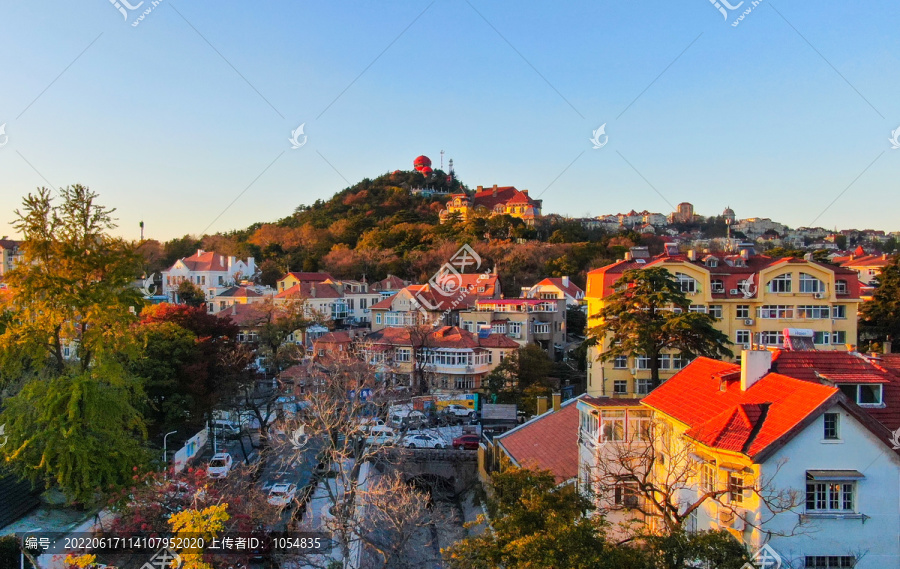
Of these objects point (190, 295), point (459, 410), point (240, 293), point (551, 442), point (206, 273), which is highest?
point (206, 273)

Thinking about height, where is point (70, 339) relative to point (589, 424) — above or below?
above

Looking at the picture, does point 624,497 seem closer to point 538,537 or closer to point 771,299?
point 538,537

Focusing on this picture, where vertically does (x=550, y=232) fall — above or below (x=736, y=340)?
above

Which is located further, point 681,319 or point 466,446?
point 466,446

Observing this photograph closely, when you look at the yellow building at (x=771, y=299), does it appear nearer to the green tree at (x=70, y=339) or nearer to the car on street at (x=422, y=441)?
the car on street at (x=422, y=441)

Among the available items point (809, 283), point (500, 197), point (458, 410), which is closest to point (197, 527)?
point (458, 410)

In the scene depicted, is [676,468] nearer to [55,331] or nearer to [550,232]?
[55,331]

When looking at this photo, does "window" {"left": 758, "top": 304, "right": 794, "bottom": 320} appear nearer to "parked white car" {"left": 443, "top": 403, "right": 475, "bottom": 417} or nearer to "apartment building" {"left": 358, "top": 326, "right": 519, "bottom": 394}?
"apartment building" {"left": 358, "top": 326, "right": 519, "bottom": 394}

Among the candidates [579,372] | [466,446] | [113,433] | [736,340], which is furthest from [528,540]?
[579,372]
